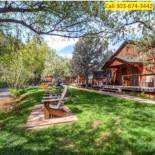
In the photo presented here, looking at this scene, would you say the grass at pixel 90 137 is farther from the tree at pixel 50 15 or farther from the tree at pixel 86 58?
the tree at pixel 86 58

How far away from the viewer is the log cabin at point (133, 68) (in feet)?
66.3

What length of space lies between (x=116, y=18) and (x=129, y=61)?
19.0 meters

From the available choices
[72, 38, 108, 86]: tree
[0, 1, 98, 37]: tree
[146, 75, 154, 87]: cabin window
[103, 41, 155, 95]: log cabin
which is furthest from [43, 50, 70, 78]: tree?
[0, 1, 98, 37]: tree

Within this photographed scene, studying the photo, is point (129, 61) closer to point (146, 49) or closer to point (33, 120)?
point (146, 49)

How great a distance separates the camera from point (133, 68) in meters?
33.9

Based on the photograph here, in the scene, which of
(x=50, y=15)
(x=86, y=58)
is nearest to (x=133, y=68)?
(x=86, y=58)

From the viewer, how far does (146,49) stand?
1766 cm

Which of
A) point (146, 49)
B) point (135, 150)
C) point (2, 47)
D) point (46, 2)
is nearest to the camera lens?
point (135, 150)

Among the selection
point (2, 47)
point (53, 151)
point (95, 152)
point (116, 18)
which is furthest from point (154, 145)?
point (2, 47)

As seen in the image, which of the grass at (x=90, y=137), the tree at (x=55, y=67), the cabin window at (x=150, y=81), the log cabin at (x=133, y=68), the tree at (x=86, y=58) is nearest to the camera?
the grass at (x=90, y=137)

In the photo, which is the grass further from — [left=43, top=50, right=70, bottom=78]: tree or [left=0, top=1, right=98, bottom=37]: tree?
[left=43, top=50, right=70, bottom=78]: tree

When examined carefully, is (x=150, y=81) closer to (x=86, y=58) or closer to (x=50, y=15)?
(x=50, y=15)

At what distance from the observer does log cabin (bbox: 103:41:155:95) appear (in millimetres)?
20203

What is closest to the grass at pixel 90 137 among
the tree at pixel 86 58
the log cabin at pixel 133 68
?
the log cabin at pixel 133 68
